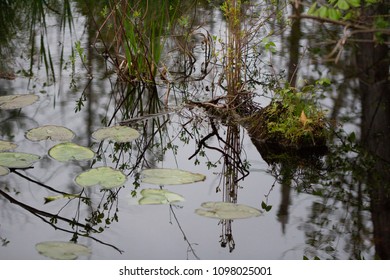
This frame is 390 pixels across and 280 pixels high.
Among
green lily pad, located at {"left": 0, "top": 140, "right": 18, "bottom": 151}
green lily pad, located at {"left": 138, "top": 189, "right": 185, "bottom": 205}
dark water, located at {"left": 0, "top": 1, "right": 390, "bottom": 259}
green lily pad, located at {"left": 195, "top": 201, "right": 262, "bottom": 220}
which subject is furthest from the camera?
green lily pad, located at {"left": 0, "top": 140, "right": 18, "bottom": 151}

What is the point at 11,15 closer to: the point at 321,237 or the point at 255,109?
the point at 255,109

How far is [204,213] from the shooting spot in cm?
287

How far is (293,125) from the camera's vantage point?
3.50m

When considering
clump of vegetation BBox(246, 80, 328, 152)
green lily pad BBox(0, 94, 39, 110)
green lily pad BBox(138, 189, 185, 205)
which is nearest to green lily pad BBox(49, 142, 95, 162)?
green lily pad BBox(138, 189, 185, 205)

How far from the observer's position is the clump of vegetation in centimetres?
350

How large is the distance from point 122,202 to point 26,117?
1.14 metres

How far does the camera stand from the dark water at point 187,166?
273 cm

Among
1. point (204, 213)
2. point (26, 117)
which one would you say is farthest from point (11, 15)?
point (204, 213)

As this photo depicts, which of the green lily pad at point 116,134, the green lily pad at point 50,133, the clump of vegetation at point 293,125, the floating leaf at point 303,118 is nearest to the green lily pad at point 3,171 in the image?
the green lily pad at point 50,133

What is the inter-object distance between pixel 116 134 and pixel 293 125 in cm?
86

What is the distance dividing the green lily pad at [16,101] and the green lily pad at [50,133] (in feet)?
1.21

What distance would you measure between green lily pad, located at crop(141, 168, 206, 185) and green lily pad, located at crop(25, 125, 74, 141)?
1.82 ft

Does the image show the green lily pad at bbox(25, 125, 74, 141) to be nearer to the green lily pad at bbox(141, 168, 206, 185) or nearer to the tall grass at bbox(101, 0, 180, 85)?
the green lily pad at bbox(141, 168, 206, 185)

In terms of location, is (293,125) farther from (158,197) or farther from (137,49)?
(137,49)
